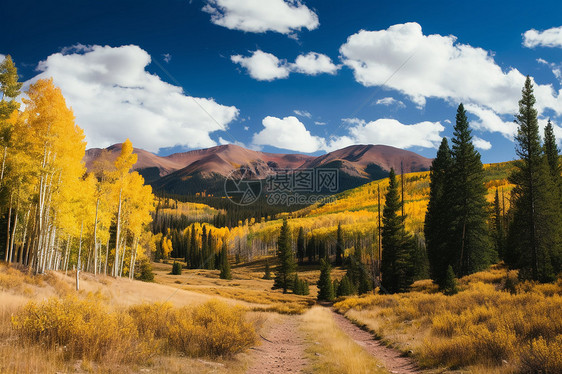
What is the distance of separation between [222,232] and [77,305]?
178155 millimetres

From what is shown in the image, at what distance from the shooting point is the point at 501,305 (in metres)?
13.8

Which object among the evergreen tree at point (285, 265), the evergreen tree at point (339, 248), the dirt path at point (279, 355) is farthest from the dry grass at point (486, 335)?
the evergreen tree at point (339, 248)

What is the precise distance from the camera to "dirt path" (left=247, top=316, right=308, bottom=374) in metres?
9.35

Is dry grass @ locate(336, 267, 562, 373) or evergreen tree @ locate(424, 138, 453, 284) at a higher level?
evergreen tree @ locate(424, 138, 453, 284)

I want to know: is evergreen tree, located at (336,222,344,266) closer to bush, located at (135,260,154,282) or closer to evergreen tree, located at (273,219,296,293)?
evergreen tree, located at (273,219,296,293)

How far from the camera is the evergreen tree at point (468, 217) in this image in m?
33.5

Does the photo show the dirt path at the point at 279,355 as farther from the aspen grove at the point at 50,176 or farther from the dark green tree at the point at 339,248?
the dark green tree at the point at 339,248

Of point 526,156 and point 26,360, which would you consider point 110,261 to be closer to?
point 26,360

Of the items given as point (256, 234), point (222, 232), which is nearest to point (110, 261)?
point (256, 234)

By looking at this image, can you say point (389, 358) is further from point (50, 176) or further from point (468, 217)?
point (468, 217)

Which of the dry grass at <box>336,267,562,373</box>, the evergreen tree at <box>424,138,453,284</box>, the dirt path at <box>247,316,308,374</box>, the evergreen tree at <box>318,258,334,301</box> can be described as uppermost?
the evergreen tree at <box>424,138,453,284</box>

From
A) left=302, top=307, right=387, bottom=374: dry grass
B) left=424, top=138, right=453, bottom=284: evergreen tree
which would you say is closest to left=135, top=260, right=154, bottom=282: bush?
left=424, top=138, right=453, bottom=284: evergreen tree

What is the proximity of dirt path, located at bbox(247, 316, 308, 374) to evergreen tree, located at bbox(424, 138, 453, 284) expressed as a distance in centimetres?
2270

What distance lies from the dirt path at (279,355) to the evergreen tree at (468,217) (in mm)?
26280
